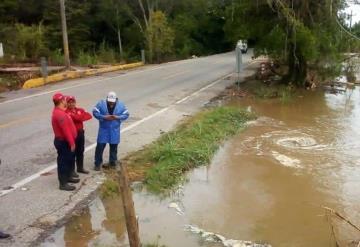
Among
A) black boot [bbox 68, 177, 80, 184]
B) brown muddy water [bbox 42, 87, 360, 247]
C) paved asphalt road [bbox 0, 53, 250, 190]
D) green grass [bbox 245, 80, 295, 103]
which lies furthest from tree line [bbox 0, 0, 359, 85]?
black boot [bbox 68, 177, 80, 184]

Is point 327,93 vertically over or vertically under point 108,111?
under

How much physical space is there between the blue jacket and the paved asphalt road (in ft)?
4.09

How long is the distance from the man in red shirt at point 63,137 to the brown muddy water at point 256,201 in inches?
27.2

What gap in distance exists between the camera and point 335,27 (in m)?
18.8

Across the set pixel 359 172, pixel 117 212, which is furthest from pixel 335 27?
pixel 117 212

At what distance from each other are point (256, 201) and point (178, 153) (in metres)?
2.16

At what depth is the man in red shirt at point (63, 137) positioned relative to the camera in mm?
7160

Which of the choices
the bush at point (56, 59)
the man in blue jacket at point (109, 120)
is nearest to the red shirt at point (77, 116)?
the man in blue jacket at point (109, 120)

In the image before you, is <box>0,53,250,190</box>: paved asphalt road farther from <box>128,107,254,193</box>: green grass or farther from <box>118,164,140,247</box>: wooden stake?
<box>118,164,140,247</box>: wooden stake

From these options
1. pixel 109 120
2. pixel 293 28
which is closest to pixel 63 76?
pixel 293 28

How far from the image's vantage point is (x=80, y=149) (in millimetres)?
8164

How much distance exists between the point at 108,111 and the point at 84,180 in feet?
4.07

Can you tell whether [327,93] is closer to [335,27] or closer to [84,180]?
[335,27]

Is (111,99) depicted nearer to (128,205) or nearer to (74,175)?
(74,175)
